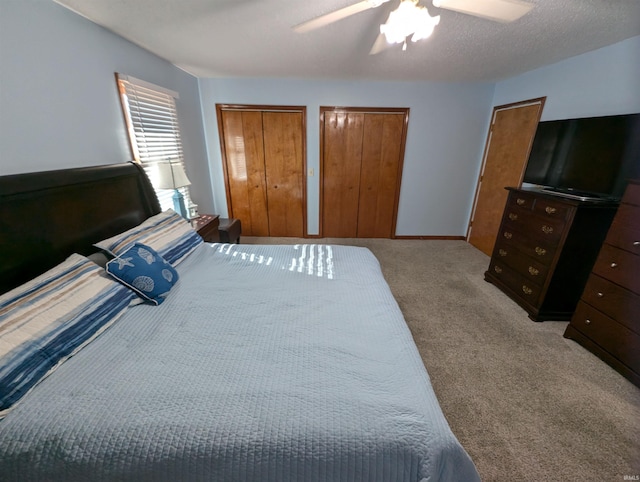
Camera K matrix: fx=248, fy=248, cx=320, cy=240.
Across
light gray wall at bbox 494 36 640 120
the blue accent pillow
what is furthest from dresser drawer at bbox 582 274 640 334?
the blue accent pillow

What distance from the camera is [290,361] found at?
0.99 metres

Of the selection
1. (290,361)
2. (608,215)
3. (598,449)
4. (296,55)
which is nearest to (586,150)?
(608,215)

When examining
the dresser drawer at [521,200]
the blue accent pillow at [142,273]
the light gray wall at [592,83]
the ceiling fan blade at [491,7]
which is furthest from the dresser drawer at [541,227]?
the blue accent pillow at [142,273]

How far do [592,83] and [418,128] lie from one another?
5.53 ft

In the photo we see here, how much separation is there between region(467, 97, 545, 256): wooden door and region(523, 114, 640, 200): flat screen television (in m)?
0.45

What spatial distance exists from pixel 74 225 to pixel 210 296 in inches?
36.6

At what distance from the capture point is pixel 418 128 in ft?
11.5

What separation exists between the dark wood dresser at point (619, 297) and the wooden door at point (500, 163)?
1.45 meters

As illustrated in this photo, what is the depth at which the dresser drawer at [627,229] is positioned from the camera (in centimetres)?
156

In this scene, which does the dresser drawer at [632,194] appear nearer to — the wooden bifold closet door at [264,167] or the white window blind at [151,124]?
the wooden bifold closet door at [264,167]

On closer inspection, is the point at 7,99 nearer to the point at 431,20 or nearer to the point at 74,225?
the point at 74,225

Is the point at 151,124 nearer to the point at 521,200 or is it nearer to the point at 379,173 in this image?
the point at 379,173

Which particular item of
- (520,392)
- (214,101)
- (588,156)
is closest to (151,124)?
(214,101)

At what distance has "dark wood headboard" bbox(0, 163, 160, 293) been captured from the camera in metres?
1.16
